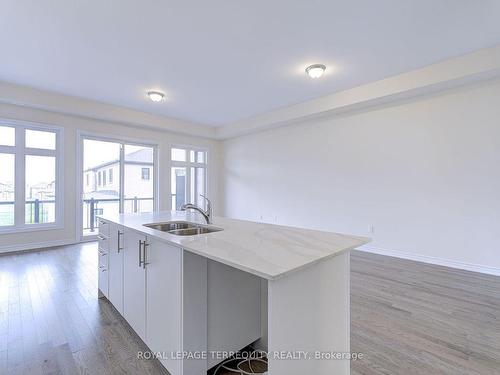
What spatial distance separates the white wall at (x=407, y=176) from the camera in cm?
331

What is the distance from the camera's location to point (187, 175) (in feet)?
22.9

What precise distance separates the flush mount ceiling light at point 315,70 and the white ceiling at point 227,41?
113 millimetres

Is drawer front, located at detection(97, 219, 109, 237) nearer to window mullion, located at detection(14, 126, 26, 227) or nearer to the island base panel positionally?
the island base panel

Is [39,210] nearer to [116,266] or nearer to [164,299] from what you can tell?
[116,266]

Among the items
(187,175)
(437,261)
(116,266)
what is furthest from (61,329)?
(187,175)

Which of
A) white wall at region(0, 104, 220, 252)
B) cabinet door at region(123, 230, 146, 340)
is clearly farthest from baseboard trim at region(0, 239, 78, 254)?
cabinet door at region(123, 230, 146, 340)

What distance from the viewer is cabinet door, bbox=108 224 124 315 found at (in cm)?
202

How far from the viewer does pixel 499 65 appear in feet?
9.55

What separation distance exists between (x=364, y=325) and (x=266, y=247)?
1416 mm

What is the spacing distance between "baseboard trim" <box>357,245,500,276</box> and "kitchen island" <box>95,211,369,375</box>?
3.12 meters

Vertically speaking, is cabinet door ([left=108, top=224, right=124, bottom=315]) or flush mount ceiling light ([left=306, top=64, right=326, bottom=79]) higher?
flush mount ceiling light ([left=306, top=64, right=326, bottom=79])

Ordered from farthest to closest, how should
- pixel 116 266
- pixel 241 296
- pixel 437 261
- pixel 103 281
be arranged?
pixel 437 261, pixel 103 281, pixel 116 266, pixel 241 296

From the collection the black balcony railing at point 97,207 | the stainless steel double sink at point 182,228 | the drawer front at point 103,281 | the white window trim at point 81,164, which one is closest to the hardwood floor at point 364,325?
the drawer front at point 103,281

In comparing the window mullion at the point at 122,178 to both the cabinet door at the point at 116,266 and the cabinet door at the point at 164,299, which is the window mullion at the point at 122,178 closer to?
the cabinet door at the point at 116,266
